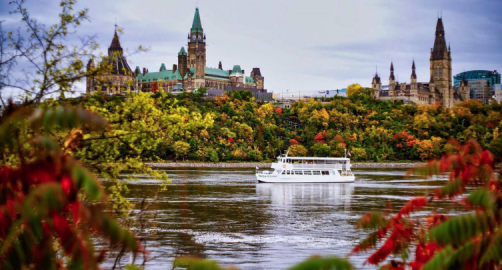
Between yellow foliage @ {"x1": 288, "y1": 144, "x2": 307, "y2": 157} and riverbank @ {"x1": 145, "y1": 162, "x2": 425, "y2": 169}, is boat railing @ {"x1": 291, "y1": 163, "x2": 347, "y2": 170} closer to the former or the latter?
riverbank @ {"x1": 145, "y1": 162, "x2": 425, "y2": 169}

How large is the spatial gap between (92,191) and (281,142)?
11594 cm

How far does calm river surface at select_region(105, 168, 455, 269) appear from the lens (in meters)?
24.6

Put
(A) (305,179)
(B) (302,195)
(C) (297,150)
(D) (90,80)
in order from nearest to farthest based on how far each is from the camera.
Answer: (D) (90,80)
(B) (302,195)
(A) (305,179)
(C) (297,150)

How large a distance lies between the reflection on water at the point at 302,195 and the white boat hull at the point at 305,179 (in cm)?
85

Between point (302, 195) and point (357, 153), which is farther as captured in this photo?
point (357, 153)

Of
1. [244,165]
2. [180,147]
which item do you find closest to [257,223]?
[180,147]

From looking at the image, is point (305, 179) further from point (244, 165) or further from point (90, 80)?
point (90, 80)

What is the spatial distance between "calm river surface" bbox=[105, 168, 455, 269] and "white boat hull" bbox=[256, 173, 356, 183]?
10494 millimetres

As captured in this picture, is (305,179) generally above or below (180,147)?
below

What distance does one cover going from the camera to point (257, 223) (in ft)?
112

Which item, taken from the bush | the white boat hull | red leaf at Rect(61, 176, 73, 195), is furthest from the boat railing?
red leaf at Rect(61, 176, 73, 195)

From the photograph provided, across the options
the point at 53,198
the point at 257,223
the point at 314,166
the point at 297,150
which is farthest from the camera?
the point at 297,150

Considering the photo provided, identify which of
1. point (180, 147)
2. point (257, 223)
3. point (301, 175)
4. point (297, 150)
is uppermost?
point (180, 147)

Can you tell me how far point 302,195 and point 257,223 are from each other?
22.2 metres
